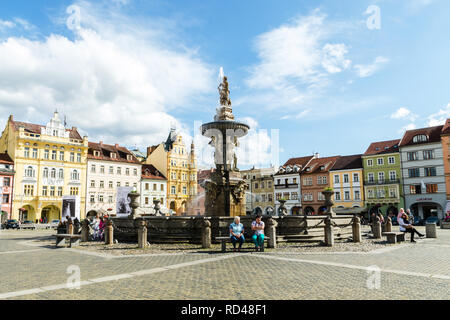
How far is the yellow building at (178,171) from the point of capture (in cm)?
6366

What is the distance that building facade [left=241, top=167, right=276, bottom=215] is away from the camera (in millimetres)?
65125

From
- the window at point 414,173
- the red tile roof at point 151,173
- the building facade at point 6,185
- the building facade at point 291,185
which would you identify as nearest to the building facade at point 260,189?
the building facade at point 291,185

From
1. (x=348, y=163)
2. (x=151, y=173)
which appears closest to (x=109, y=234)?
(x=348, y=163)

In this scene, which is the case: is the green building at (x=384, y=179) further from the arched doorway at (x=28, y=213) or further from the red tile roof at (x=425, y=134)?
the arched doorway at (x=28, y=213)

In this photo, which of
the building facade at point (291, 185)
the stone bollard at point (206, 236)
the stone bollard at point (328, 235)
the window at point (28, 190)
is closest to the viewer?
the stone bollard at point (206, 236)

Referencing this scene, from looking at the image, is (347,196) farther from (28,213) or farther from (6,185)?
(6,185)

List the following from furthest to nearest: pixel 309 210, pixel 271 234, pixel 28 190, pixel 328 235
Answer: pixel 309 210 → pixel 28 190 → pixel 328 235 → pixel 271 234

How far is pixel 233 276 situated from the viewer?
7727 mm

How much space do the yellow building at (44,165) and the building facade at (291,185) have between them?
33577 millimetres

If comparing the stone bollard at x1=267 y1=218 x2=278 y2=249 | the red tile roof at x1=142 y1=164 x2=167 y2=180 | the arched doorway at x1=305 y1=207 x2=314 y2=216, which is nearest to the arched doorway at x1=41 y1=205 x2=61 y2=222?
the red tile roof at x1=142 y1=164 x2=167 y2=180

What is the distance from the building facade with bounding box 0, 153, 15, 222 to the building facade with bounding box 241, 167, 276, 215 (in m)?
37.3

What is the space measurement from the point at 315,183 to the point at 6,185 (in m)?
47.0
